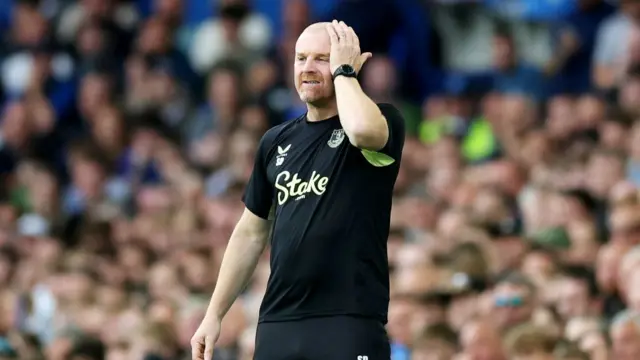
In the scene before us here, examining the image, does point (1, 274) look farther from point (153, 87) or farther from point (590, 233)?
point (590, 233)

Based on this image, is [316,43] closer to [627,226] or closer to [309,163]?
[309,163]

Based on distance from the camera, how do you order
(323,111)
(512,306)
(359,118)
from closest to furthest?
(359,118), (323,111), (512,306)

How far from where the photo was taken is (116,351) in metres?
11.6

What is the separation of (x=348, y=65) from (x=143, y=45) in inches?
415

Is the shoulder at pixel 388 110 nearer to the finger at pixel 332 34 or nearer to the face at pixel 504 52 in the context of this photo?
the finger at pixel 332 34

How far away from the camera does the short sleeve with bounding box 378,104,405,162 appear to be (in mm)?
6645

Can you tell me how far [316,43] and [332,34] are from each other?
0.08 meters

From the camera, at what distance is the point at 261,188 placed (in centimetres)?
705

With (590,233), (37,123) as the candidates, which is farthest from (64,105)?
(590,233)

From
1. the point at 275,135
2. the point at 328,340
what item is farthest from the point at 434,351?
the point at 328,340

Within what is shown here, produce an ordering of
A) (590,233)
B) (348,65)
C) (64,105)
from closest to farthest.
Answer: (348,65) → (590,233) → (64,105)

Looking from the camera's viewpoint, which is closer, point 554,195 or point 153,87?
point 554,195

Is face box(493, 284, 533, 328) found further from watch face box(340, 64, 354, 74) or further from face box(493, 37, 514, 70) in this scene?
face box(493, 37, 514, 70)

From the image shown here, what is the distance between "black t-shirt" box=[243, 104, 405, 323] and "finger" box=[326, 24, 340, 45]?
1.11 ft
